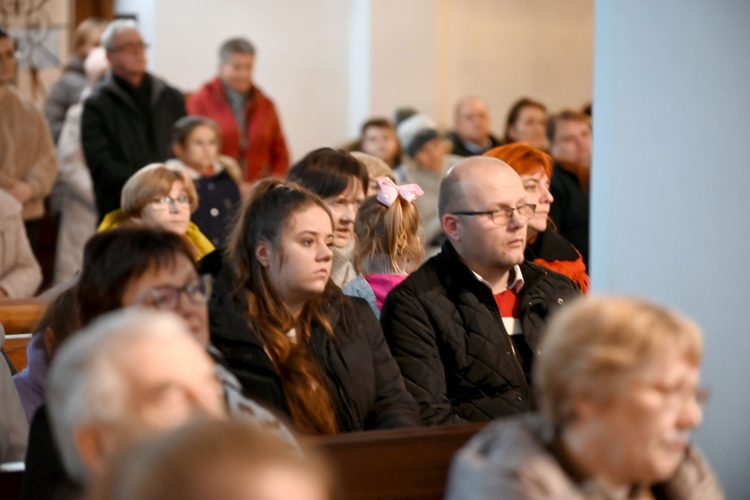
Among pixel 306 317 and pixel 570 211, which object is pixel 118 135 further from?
pixel 306 317

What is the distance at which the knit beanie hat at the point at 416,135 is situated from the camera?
7.99 metres

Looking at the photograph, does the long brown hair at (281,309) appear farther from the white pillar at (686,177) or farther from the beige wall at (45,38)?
the beige wall at (45,38)

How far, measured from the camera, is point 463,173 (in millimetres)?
4004

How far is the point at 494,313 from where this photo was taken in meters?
Result: 3.90

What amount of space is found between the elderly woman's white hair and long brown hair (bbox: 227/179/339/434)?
140cm

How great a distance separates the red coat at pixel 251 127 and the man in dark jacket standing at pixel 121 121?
0.80 m

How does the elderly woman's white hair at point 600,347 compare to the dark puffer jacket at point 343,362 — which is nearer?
the elderly woman's white hair at point 600,347

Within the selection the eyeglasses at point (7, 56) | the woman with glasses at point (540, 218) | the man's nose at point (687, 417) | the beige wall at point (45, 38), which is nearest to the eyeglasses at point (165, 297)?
the man's nose at point (687, 417)

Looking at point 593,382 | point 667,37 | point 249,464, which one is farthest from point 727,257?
point 249,464

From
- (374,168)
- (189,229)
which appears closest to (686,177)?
(374,168)

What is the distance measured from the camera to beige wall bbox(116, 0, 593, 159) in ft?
33.6

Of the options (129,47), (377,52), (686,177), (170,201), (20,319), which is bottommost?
(20,319)

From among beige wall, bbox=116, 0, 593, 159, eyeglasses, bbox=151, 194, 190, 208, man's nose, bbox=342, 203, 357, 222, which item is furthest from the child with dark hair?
beige wall, bbox=116, 0, 593, 159

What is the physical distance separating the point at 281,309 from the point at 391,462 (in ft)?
2.82
